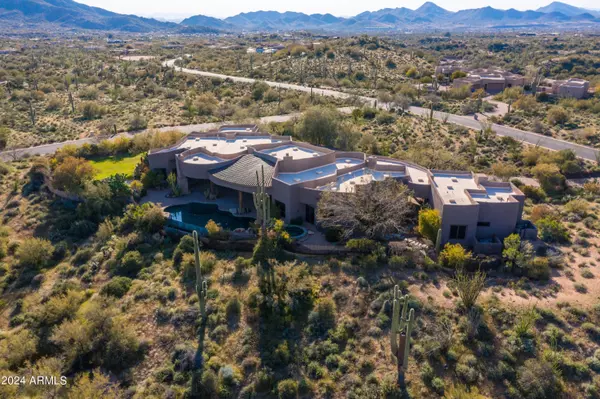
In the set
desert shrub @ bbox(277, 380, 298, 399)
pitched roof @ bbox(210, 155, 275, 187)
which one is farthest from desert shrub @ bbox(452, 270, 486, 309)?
pitched roof @ bbox(210, 155, 275, 187)

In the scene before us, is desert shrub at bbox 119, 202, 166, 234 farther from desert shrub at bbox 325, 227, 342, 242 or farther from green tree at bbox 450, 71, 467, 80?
green tree at bbox 450, 71, 467, 80

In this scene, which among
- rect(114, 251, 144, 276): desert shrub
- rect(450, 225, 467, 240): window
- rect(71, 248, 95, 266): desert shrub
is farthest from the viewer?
rect(71, 248, 95, 266): desert shrub

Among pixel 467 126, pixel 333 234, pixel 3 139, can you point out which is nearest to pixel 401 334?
pixel 333 234

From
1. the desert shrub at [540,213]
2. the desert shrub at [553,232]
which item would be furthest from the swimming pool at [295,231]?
the desert shrub at [540,213]

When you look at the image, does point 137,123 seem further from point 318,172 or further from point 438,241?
point 438,241

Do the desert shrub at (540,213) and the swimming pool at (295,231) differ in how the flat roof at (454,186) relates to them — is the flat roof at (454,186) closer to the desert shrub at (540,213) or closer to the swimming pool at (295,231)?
the desert shrub at (540,213)
